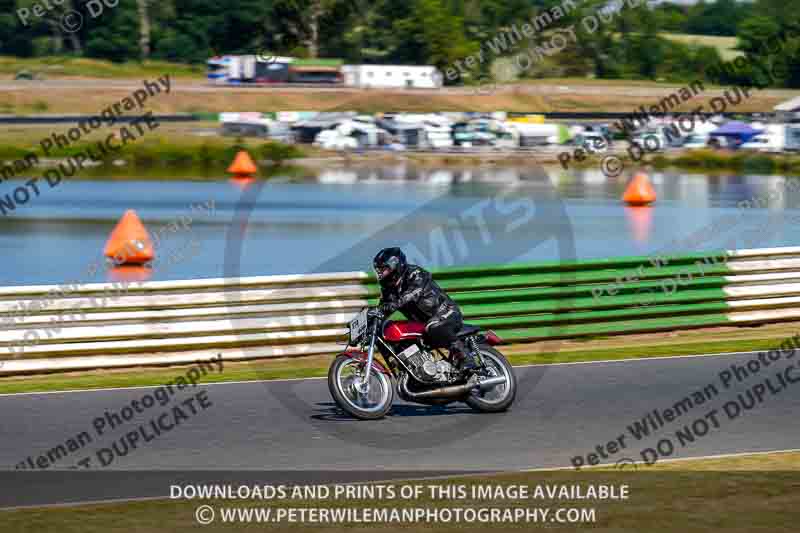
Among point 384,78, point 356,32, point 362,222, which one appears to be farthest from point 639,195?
point 356,32

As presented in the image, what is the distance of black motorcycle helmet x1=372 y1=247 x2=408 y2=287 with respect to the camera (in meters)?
9.92

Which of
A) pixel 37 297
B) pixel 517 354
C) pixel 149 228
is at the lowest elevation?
pixel 149 228

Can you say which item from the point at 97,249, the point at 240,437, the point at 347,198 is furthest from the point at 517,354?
the point at 347,198

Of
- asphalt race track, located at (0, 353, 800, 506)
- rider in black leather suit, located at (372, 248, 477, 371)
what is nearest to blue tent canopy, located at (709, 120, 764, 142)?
asphalt race track, located at (0, 353, 800, 506)

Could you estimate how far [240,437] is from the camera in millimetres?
9602

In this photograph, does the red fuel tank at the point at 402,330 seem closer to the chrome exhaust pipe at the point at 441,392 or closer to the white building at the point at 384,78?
the chrome exhaust pipe at the point at 441,392

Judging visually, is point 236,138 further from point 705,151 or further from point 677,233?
point 677,233

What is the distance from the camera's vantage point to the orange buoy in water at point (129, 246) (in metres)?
23.7

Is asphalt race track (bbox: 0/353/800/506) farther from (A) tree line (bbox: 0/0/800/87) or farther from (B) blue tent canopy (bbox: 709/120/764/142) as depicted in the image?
(A) tree line (bbox: 0/0/800/87)

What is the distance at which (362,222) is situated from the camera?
1284 inches

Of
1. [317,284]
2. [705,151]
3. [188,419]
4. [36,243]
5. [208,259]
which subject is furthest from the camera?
[705,151]

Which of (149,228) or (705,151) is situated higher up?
(149,228)

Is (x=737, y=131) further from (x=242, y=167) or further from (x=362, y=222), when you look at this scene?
(x=362, y=222)

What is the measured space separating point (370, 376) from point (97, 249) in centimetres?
1810
